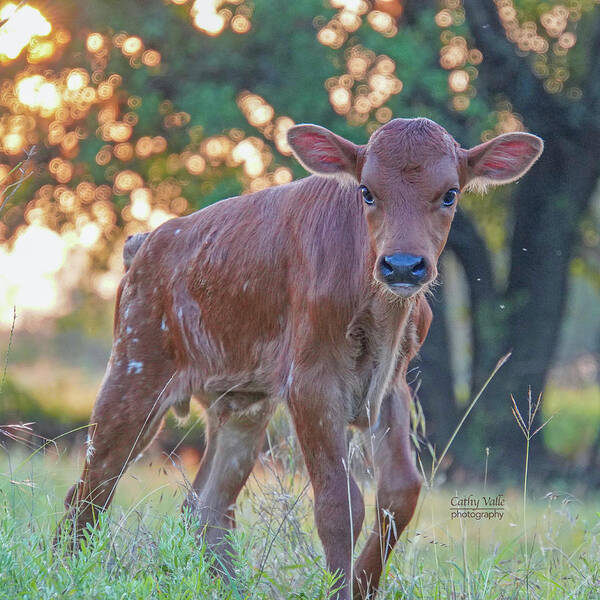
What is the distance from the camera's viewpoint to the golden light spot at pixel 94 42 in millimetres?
12859

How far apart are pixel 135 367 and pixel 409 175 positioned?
1.78 meters

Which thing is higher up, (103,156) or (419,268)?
(419,268)

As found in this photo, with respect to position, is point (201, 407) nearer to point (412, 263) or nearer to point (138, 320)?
point (138, 320)

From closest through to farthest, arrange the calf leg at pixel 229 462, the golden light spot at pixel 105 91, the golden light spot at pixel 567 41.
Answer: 1. the calf leg at pixel 229 462
2. the golden light spot at pixel 105 91
3. the golden light spot at pixel 567 41

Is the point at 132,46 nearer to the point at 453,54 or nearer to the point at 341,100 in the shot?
the point at 341,100

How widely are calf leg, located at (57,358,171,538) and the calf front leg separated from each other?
3.30 feet

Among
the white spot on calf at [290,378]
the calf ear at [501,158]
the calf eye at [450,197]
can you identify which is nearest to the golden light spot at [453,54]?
the calf ear at [501,158]

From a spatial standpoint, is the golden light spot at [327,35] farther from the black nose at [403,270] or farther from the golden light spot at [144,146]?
the black nose at [403,270]

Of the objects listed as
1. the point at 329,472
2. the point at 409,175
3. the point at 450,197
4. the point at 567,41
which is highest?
the point at 409,175

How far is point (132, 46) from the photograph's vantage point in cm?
1312

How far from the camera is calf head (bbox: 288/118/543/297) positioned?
4.44 m

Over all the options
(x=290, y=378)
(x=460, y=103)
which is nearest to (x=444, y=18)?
(x=460, y=103)

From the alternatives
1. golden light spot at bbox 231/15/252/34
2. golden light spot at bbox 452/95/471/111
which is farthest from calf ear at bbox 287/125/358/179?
golden light spot at bbox 231/15/252/34

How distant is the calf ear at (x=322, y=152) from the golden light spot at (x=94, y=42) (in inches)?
333
